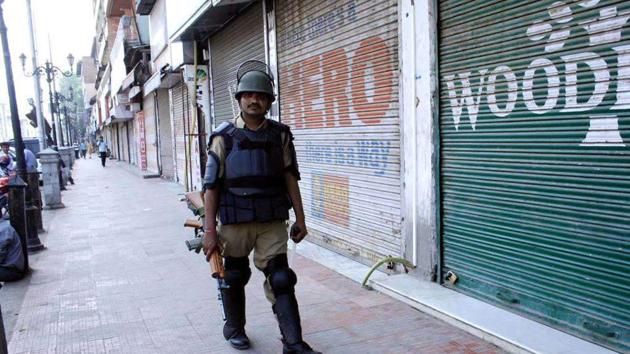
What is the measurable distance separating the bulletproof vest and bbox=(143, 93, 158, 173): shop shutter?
19.1 meters

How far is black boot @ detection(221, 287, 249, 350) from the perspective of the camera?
3.82 metres

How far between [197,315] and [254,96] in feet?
7.15

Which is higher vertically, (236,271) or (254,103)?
(254,103)

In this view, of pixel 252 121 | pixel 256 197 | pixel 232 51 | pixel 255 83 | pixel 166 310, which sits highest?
pixel 232 51

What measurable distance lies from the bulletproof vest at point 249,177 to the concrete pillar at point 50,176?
973 cm

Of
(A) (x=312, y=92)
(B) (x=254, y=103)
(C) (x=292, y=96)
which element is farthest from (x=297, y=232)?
(C) (x=292, y=96)

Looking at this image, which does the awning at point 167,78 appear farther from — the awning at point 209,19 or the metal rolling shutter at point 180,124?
the awning at point 209,19

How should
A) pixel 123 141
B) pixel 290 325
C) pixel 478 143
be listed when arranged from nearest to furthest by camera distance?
1. pixel 290 325
2. pixel 478 143
3. pixel 123 141

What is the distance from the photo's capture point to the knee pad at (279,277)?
351cm

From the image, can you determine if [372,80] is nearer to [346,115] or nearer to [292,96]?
[346,115]

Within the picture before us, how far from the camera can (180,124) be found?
1672 centimetres

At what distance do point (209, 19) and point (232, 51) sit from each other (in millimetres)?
763

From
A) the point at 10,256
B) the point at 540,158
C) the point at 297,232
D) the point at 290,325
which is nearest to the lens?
the point at 290,325

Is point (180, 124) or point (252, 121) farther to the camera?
point (180, 124)
